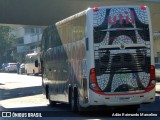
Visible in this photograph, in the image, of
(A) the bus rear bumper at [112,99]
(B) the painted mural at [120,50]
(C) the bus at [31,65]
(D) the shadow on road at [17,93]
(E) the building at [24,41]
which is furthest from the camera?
(E) the building at [24,41]

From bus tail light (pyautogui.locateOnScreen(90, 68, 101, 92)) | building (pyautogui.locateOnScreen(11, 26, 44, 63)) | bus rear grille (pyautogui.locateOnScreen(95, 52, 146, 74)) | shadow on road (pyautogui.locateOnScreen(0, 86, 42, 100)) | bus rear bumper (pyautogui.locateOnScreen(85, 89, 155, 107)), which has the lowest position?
shadow on road (pyautogui.locateOnScreen(0, 86, 42, 100))

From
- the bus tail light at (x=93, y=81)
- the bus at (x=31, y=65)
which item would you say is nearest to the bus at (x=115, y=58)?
the bus tail light at (x=93, y=81)

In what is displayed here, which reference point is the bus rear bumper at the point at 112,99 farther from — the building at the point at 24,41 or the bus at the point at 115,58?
the building at the point at 24,41

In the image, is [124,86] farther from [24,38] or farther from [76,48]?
[24,38]

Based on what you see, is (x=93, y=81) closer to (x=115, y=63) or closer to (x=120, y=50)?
(x=115, y=63)

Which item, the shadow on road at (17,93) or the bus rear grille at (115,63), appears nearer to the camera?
the bus rear grille at (115,63)

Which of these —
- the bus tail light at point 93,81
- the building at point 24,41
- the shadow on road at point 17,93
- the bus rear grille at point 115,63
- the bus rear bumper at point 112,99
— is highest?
the building at point 24,41

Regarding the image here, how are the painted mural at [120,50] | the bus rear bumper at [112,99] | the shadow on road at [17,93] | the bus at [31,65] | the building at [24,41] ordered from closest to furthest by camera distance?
the bus rear bumper at [112,99]
the painted mural at [120,50]
the shadow on road at [17,93]
the bus at [31,65]
the building at [24,41]

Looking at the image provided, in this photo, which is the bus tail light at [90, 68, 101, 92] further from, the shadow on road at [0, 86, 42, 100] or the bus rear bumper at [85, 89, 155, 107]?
the shadow on road at [0, 86, 42, 100]

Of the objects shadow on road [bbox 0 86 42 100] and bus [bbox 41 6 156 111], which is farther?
shadow on road [bbox 0 86 42 100]

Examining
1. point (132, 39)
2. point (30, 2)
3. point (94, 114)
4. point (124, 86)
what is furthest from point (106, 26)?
point (30, 2)

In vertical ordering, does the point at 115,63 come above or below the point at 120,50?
below

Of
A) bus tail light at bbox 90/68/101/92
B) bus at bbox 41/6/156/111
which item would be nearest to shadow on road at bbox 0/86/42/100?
bus at bbox 41/6/156/111

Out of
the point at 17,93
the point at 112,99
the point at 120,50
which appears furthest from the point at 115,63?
the point at 17,93
